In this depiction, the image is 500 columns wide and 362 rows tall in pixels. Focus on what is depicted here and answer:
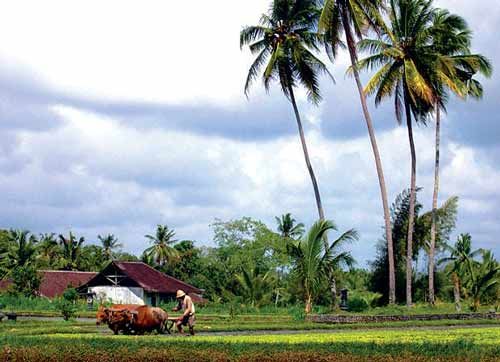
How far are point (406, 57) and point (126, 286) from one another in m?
28.1

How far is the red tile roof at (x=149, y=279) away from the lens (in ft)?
172

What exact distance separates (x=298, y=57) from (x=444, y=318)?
16.1 metres

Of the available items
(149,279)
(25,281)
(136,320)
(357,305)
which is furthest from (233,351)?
(149,279)

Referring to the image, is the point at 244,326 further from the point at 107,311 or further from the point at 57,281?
the point at 57,281

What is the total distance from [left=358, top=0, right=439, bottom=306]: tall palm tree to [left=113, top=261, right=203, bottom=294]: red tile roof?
23698 millimetres

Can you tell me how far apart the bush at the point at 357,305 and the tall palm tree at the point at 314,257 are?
15.1 ft

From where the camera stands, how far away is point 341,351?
12062 mm

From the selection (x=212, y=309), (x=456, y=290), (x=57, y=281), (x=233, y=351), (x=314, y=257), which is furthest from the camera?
(x=57, y=281)

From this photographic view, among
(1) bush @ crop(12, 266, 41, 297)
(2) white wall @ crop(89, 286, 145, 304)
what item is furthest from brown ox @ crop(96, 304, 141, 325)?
(2) white wall @ crop(89, 286, 145, 304)

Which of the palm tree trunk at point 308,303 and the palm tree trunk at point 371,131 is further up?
the palm tree trunk at point 371,131

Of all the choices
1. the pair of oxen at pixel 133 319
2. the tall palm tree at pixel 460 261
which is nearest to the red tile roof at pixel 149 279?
the tall palm tree at pixel 460 261

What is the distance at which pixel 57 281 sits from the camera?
56.8 m

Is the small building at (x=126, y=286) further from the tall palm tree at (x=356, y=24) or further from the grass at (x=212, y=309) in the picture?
the tall palm tree at (x=356, y=24)

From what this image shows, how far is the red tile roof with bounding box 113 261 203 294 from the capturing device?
52.3m
